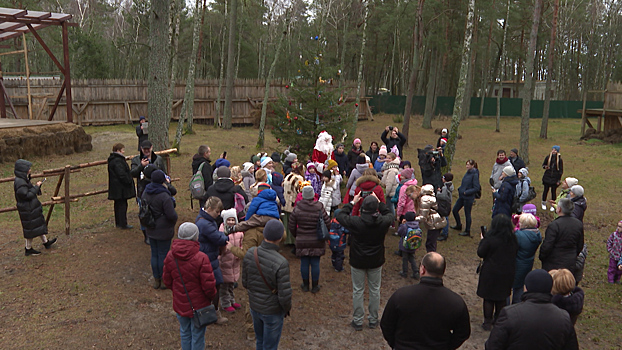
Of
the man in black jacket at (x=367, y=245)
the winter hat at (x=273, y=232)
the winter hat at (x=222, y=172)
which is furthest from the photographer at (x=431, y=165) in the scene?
the winter hat at (x=273, y=232)

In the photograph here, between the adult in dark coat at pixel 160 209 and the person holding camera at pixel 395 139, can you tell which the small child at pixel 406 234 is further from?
the person holding camera at pixel 395 139

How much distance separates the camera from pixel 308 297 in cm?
Result: 719

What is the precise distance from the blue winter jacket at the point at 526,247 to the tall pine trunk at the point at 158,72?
27.7 ft

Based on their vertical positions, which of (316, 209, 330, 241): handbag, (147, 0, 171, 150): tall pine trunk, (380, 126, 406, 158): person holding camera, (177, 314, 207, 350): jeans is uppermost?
(147, 0, 171, 150): tall pine trunk

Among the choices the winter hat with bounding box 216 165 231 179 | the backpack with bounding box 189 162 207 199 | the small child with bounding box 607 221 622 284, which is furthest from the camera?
the backpack with bounding box 189 162 207 199

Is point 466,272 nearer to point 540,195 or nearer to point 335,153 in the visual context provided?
point 335,153

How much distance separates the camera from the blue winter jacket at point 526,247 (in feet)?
20.0

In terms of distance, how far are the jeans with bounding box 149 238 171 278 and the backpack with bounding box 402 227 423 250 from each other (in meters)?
3.78

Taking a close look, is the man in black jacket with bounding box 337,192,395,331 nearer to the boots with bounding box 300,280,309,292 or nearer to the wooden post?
the boots with bounding box 300,280,309,292

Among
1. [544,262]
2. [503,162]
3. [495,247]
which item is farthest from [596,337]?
[503,162]

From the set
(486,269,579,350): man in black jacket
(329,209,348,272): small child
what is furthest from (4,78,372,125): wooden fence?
(486,269,579,350): man in black jacket

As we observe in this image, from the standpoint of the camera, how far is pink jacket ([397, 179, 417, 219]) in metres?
8.70

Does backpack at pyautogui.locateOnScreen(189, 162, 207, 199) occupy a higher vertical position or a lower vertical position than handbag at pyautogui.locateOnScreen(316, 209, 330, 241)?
higher

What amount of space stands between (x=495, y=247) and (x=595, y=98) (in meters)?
56.8
